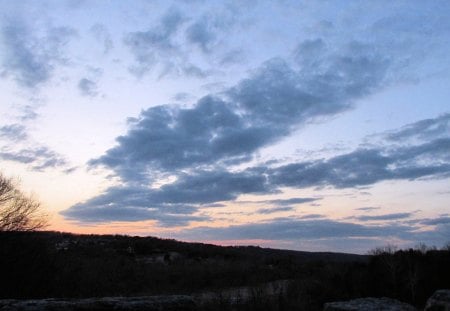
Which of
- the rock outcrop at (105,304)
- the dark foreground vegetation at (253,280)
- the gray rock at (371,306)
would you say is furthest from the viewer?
the dark foreground vegetation at (253,280)

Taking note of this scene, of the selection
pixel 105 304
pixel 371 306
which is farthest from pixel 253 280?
pixel 105 304

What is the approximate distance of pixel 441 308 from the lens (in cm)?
948

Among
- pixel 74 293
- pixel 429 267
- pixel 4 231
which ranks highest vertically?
pixel 4 231

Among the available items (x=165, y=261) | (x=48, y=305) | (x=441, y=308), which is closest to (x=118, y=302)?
(x=48, y=305)

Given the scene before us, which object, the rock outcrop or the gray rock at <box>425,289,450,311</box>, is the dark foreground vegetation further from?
the rock outcrop

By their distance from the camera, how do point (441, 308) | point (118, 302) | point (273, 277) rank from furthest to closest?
point (273, 277), point (441, 308), point (118, 302)

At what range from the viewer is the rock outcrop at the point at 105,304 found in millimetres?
6176

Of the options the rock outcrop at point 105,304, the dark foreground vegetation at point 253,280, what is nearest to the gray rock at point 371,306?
the dark foreground vegetation at point 253,280

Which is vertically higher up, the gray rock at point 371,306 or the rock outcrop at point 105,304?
the rock outcrop at point 105,304

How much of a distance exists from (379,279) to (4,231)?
13.9 metres

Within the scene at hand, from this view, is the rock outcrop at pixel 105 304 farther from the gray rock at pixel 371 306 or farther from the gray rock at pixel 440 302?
the gray rock at pixel 440 302

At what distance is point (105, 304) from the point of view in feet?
21.8

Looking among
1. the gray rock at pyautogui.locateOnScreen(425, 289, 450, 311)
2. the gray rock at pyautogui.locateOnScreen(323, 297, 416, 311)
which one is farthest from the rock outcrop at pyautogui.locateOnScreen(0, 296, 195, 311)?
the gray rock at pyautogui.locateOnScreen(425, 289, 450, 311)

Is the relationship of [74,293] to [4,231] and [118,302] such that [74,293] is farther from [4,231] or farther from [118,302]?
[118,302]
